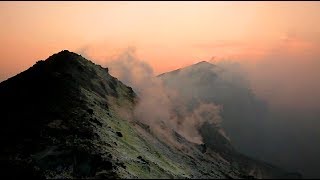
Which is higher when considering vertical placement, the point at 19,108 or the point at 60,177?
the point at 19,108

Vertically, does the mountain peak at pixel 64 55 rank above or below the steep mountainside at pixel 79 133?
above

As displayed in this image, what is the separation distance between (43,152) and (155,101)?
80386 millimetres

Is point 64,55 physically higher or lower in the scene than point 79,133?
higher

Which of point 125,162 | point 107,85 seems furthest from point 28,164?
point 107,85

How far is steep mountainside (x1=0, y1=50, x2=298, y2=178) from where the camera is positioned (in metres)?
65.4

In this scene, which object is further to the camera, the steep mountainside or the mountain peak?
the mountain peak

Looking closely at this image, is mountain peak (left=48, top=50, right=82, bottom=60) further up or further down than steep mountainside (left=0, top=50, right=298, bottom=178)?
further up

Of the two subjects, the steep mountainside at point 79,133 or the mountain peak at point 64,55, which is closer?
the steep mountainside at point 79,133

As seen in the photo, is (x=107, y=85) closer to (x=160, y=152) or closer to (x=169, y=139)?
(x=169, y=139)

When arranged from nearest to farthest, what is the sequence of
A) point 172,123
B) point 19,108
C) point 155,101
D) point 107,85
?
point 19,108
point 107,85
point 172,123
point 155,101

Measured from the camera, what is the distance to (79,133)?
7569 cm

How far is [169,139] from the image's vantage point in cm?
10775

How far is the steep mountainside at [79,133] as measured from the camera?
65.4 m

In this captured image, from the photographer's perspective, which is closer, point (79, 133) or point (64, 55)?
point (79, 133)
